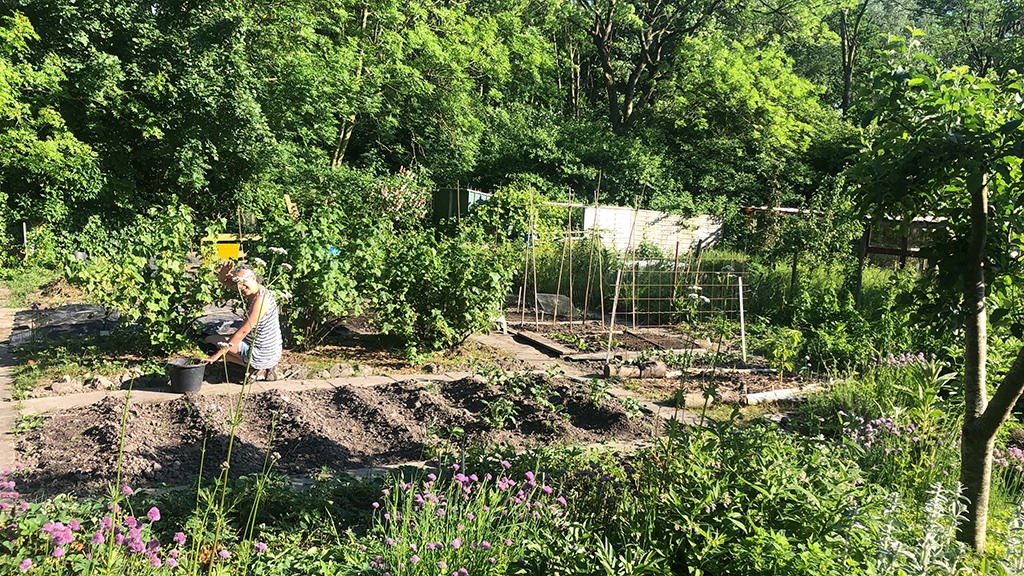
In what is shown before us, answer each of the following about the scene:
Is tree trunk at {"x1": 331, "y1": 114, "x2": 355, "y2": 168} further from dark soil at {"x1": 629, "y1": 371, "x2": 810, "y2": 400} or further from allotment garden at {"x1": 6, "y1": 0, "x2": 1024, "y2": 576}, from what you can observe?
dark soil at {"x1": 629, "y1": 371, "x2": 810, "y2": 400}

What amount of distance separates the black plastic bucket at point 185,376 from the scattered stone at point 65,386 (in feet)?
2.16

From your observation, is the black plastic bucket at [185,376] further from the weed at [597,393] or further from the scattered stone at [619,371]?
the scattered stone at [619,371]

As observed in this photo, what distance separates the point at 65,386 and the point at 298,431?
2085 mm

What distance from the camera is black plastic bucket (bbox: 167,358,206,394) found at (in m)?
4.93

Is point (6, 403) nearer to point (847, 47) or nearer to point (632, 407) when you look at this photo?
point (632, 407)

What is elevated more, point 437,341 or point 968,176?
point 968,176

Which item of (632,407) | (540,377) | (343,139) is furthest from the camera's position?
(343,139)

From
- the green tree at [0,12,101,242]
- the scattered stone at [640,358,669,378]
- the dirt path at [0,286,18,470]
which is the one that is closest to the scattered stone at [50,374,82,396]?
the dirt path at [0,286,18,470]

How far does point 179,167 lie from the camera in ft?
44.1

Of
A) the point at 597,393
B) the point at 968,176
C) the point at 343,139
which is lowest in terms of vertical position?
the point at 597,393

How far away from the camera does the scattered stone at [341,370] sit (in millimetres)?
5797

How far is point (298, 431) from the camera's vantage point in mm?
4168

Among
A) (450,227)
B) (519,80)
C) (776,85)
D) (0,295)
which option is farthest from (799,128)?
(0,295)

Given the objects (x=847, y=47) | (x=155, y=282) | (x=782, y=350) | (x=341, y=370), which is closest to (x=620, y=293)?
(x=782, y=350)
